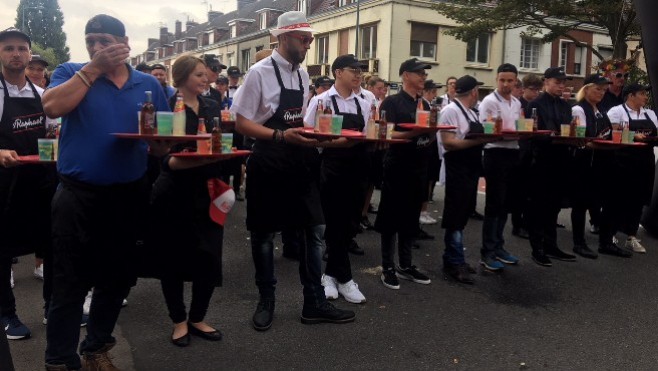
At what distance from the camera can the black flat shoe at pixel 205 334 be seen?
4066 millimetres

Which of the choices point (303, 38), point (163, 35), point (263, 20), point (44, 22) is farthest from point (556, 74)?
point (44, 22)

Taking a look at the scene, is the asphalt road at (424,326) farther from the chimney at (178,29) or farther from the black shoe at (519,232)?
the chimney at (178,29)

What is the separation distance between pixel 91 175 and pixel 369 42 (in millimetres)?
28738

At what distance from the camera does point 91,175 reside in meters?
Result: 3.16

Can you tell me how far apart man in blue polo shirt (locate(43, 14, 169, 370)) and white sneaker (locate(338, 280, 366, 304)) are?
218 centimetres

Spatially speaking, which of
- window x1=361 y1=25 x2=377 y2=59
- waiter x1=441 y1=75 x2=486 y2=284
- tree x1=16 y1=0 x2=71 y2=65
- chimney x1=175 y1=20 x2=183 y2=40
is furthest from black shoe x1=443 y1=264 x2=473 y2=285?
tree x1=16 y1=0 x2=71 y2=65

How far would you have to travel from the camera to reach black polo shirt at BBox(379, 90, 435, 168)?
532cm

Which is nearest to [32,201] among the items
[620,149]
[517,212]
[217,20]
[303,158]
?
[303,158]

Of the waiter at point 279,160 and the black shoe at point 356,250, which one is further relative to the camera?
the black shoe at point 356,250

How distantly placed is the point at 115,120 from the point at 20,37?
1632mm

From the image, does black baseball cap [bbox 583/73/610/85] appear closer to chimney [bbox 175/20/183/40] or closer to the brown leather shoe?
the brown leather shoe

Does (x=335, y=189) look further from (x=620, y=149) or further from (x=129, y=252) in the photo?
(x=620, y=149)

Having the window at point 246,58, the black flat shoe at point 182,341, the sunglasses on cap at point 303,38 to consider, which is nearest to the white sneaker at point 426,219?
the sunglasses on cap at point 303,38

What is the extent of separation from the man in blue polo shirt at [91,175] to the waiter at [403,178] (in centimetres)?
266
